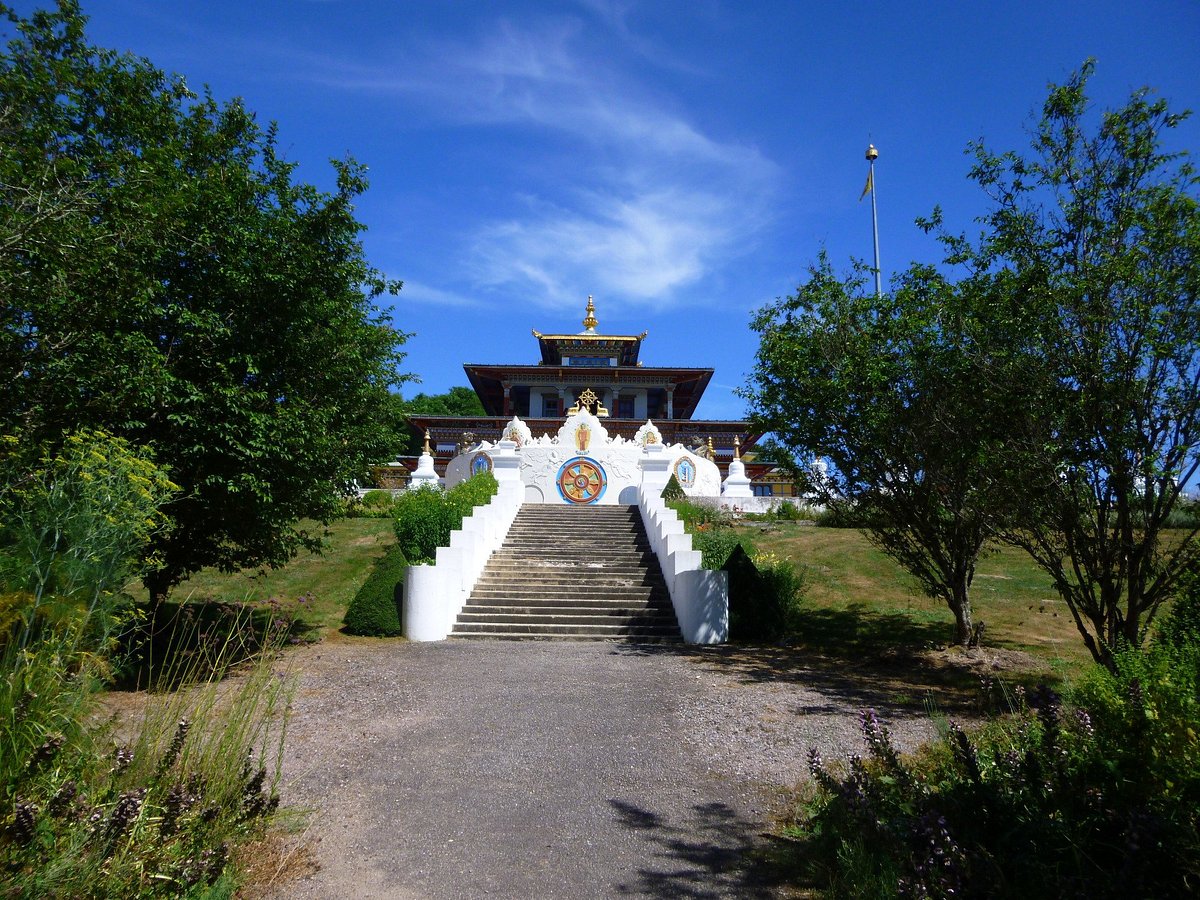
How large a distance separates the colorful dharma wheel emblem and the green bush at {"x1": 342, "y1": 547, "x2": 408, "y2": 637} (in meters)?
12.9

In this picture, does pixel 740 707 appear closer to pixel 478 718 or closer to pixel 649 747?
pixel 649 747

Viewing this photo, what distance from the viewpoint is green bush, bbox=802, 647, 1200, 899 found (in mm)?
2561

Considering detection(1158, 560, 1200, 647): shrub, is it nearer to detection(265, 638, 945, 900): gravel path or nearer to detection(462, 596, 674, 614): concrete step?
detection(265, 638, 945, 900): gravel path

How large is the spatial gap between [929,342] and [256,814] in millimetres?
8946

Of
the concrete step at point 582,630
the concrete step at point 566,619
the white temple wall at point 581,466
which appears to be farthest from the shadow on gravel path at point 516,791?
the white temple wall at point 581,466

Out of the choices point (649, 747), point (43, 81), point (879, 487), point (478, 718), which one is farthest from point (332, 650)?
point (879, 487)

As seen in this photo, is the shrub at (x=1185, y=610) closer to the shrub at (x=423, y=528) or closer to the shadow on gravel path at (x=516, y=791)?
the shadow on gravel path at (x=516, y=791)

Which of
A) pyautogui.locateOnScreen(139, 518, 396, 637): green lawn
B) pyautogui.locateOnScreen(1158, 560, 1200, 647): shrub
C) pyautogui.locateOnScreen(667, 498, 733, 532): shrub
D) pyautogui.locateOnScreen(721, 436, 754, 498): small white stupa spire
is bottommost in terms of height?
pyautogui.locateOnScreen(139, 518, 396, 637): green lawn

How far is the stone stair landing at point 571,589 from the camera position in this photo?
12.3m

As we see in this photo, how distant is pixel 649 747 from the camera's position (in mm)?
6012

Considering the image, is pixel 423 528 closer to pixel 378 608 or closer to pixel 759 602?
pixel 378 608

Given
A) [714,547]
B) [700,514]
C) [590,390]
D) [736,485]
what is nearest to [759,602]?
[714,547]

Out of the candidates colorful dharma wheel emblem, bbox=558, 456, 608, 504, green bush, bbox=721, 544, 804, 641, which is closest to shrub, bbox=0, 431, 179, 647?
green bush, bbox=721, 544, 804, 641

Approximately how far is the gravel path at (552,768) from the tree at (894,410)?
2707 mm
